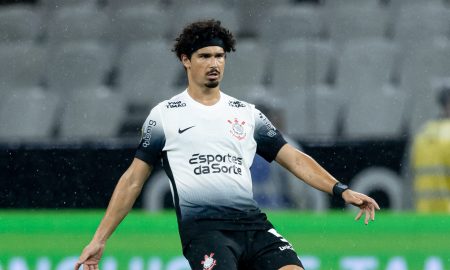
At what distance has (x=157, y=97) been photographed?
9508 millimetres

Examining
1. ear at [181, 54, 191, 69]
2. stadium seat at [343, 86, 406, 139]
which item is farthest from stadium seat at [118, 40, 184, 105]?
ear at [181, 54, 191, 69]

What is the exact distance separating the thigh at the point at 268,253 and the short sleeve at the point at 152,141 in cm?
64

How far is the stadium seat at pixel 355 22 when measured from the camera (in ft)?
31.8

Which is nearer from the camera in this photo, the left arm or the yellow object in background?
the left arm

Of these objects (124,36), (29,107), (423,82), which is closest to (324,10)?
(423,82)

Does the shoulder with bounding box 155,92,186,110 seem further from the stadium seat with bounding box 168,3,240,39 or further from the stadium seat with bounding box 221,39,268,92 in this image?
the stadium seat with bounding box 168,3,240,39

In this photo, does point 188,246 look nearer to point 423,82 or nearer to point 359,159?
point 359,159

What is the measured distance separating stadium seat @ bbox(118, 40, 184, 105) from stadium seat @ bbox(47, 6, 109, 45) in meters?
0.33

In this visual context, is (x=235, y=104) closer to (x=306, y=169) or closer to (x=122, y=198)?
(x=306, y=169)

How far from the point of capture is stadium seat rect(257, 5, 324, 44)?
9.47 meters

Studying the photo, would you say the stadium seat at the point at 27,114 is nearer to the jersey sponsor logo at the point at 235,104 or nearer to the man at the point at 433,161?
the man at the point at 433,161

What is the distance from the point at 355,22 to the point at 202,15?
1.33m

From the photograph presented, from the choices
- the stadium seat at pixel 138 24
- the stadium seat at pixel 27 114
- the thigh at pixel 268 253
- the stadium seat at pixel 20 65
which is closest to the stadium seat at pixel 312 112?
the stadium seat at pixel 138 24

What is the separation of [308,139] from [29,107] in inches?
97.6
